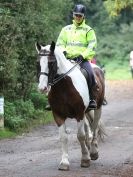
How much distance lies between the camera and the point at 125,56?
5425 centimetres

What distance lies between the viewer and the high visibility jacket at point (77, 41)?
39.1ft

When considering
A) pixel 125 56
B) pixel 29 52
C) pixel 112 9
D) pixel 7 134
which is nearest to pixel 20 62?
pixel 29 52

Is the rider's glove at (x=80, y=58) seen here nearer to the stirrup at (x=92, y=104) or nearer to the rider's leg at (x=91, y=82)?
the rider's leg at (x=91, y=82)

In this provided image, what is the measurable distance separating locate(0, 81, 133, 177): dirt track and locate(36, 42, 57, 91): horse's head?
61.0 inches

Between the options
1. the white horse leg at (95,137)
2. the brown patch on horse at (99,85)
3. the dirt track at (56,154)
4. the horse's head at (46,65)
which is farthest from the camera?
the brown patch on horse at (99,85)

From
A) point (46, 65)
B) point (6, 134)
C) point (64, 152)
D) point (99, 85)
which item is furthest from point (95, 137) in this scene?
point (6, 134)

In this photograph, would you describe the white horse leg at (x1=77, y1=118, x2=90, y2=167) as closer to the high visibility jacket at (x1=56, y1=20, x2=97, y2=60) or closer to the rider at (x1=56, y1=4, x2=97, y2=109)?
the rider at (x1=56, y1=4, x2=97, y2=109)

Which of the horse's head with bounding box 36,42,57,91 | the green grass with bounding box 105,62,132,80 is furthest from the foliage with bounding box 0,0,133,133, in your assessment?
the green grass with bounding box 105,62,132,80

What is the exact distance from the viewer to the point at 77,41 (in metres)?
12.0

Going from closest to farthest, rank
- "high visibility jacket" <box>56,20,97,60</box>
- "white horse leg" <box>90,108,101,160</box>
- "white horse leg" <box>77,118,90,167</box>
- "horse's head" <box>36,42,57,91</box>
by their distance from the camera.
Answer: "horse's head" <box>36,42,57,91</box>
"white horse leg" <box>77,118,90,167</box>
"high visibility jacket" <box>56,20,97,60</box>
"white horse leg" <box>90,108,101,160</box>

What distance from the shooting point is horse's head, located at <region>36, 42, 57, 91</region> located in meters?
10.5

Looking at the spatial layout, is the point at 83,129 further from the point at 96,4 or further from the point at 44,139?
→ the point at 96,4

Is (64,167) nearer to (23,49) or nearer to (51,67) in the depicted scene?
(51,67)

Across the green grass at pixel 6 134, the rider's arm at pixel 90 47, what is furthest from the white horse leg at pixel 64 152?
the green grass at pixel 6 134
